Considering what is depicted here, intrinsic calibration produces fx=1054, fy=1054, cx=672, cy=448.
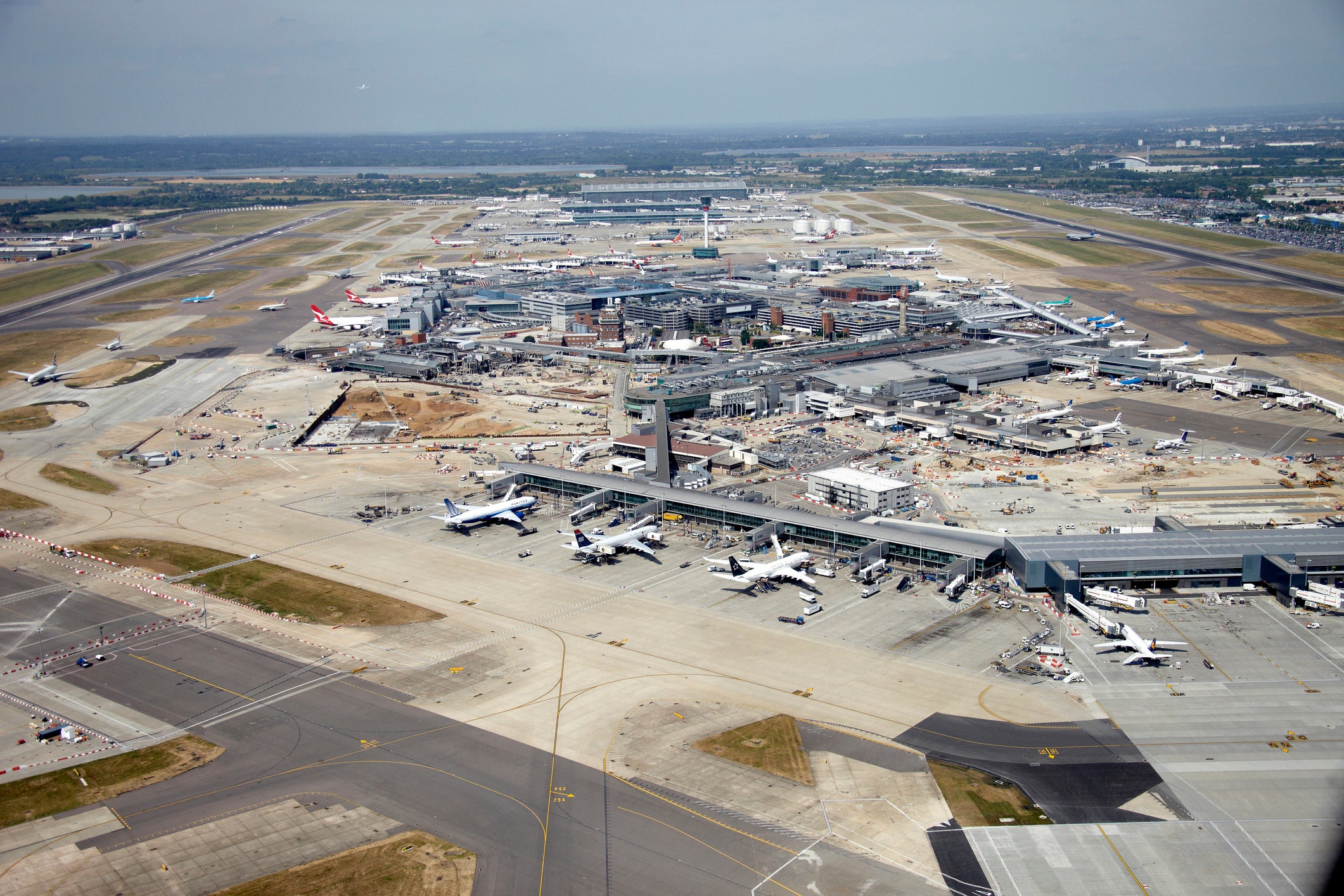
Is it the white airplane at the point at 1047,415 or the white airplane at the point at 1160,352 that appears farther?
the white airplane at the point at 1160,352

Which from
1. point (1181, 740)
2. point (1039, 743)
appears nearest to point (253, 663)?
point (1039, 743)

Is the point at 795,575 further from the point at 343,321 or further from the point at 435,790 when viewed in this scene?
the point at 343,321

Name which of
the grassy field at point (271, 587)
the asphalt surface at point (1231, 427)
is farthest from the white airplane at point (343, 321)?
the asphalt surface at point (1231, 427)

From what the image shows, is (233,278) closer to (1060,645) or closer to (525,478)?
(525,478)

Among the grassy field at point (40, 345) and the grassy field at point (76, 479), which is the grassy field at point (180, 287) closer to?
the grassy field at point (40, 345)

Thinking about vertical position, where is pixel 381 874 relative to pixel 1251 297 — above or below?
below

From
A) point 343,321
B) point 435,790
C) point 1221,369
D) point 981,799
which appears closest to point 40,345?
point 343,321
